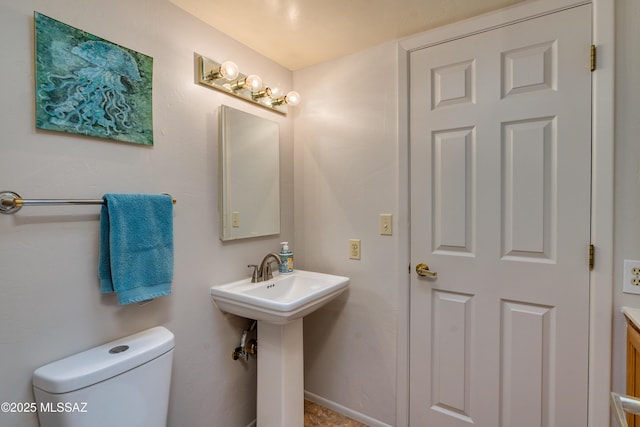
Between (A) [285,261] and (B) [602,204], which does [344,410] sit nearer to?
(A) [285,261]

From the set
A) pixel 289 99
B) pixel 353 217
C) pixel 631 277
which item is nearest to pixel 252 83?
pixel 289 99

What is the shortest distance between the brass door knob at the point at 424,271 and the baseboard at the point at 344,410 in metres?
0.90

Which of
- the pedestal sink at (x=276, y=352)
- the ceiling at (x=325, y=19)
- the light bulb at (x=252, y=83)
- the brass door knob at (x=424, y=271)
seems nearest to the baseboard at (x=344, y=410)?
the pedestal sink at (x=276, y=352)

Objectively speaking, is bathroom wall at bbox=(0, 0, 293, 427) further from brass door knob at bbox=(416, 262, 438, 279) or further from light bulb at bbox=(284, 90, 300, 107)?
brass door knob at bbox=(416, 262, 438, 279)

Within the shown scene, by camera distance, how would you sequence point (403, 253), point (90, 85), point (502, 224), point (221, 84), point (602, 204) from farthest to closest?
point (403, 253) < point (221, 84) < point (502, 224) < point (602, 204) < point (90, 85)

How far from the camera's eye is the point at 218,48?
150 centimetres

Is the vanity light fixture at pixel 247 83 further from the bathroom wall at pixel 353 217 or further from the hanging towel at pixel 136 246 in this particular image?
the hanging towel at pixel 136 246

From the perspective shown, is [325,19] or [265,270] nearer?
[325,19]

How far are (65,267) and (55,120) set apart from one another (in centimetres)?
48

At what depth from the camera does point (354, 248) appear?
1.77 metres

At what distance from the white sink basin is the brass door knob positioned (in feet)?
1.29

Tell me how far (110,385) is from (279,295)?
0.82 meters

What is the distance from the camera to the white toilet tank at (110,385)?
87 centimetres

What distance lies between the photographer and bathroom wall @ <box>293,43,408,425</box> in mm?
1649
